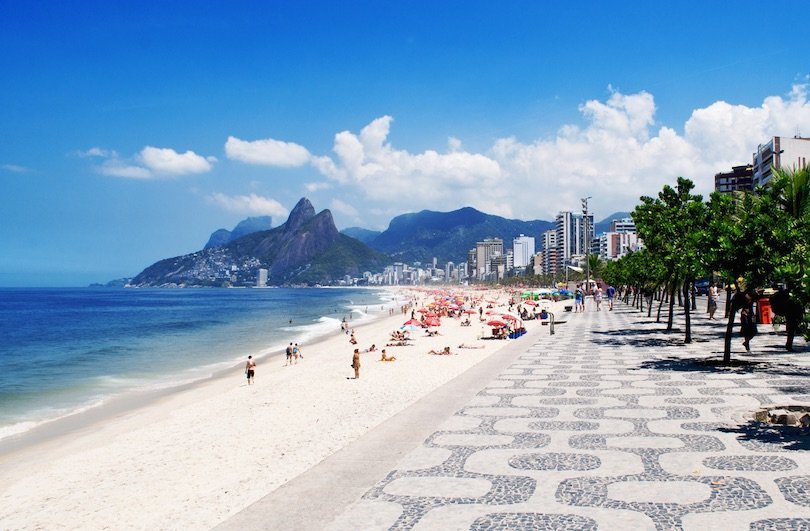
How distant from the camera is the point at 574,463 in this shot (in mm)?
7598

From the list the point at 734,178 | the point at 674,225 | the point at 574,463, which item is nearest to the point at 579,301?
the point at 674,225

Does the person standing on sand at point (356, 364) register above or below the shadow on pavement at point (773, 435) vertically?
below

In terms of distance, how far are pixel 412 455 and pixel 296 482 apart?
1752 millimetres

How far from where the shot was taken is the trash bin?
25078 mm

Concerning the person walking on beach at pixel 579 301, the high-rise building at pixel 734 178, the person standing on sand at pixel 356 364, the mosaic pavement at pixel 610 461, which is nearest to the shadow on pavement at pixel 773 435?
the mosaic pavement at pixel 610 461

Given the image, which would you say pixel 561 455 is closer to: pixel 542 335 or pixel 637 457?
pixel 637 457

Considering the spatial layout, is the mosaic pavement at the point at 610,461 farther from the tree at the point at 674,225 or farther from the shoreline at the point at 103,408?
the shoreline at the point at 103,408

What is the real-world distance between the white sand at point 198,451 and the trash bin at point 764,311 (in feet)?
45.6

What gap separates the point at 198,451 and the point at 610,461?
7304 millimetres

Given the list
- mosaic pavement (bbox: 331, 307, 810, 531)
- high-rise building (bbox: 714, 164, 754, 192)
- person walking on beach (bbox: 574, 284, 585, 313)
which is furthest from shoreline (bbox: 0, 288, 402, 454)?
high-rise building (bbox: 714, 164, 754, 192)

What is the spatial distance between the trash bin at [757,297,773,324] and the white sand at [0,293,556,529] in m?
13.9

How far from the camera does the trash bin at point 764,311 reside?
25078mm

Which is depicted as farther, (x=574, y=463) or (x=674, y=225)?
(x=674, y=225)

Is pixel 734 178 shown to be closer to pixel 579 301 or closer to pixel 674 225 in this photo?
pixel 579 301
